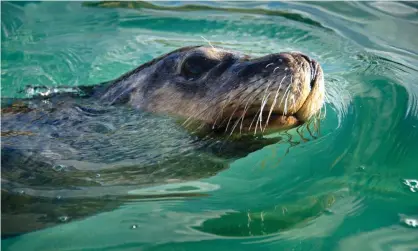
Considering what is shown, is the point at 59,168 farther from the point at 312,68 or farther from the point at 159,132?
the point at 312,68

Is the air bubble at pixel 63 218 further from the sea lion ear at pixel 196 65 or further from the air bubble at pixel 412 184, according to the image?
the air bubble at pixel 412 184

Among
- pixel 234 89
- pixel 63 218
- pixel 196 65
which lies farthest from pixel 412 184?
pixel 63 218

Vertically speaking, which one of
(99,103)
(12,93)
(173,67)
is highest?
(173,67)

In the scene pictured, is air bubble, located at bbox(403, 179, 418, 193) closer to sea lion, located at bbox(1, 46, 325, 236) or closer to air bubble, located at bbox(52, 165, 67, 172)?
sea lion, located at bbox(1, 46, 325, 236)

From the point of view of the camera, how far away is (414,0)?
25.2 feet

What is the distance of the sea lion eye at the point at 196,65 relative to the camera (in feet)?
12.8

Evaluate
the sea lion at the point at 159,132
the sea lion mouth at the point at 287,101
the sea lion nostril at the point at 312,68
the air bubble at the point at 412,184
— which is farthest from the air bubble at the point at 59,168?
the air bubble at the point at 412,184

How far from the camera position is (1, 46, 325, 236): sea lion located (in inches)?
127

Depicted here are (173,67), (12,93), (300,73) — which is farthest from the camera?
(12,93)

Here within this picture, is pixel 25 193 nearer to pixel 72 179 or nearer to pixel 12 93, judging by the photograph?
pixel 72 179

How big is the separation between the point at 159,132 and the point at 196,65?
0.53m

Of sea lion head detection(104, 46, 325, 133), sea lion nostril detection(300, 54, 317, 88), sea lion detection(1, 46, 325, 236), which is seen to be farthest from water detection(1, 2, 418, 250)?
sea lion nostril detection(300, 54, 317, 88)

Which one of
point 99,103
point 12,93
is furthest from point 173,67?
point 12,93

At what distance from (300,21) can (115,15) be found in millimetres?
2542
